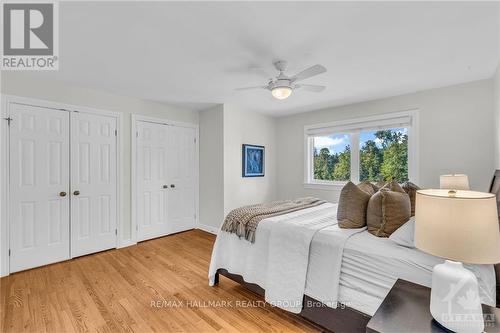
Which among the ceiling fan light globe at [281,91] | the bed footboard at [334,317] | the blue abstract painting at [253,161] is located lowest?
the bed footboard at [334,317]

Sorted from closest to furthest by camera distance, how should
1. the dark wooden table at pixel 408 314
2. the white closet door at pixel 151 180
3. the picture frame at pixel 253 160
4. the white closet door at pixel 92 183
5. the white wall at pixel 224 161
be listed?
the dark wooden table at pixel 408 314, the white closet door at pixel 92 183, the white closet door at pixel 151 180, the white wall at pixel 224 161, the picture frame at pixel 253 160

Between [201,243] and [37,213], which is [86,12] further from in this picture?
[201,243]

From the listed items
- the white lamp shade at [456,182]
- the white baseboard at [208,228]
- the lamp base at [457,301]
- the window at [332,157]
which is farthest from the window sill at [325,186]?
the lamp base at [457,301]

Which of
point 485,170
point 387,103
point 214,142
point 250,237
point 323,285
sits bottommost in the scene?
point 323,285

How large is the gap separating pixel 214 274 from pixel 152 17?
2405 millimetres

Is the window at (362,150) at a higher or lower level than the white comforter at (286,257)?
higher

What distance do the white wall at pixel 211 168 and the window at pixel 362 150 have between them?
1.78 metres

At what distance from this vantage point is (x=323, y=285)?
1.77m

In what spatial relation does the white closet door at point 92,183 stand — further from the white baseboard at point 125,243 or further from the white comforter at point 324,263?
the white comforter at point 324,263

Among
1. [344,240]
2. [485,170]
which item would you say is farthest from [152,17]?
[485,170]

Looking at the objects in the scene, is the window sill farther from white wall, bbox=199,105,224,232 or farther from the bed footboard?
the bed footboard

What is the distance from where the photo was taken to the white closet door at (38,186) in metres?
2.79

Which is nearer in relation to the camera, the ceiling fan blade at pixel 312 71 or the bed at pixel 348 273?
the bed at pixel 348 273

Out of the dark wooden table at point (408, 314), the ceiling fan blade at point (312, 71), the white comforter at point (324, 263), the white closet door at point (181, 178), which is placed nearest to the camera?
the dark wooden table at point (408, 314)
